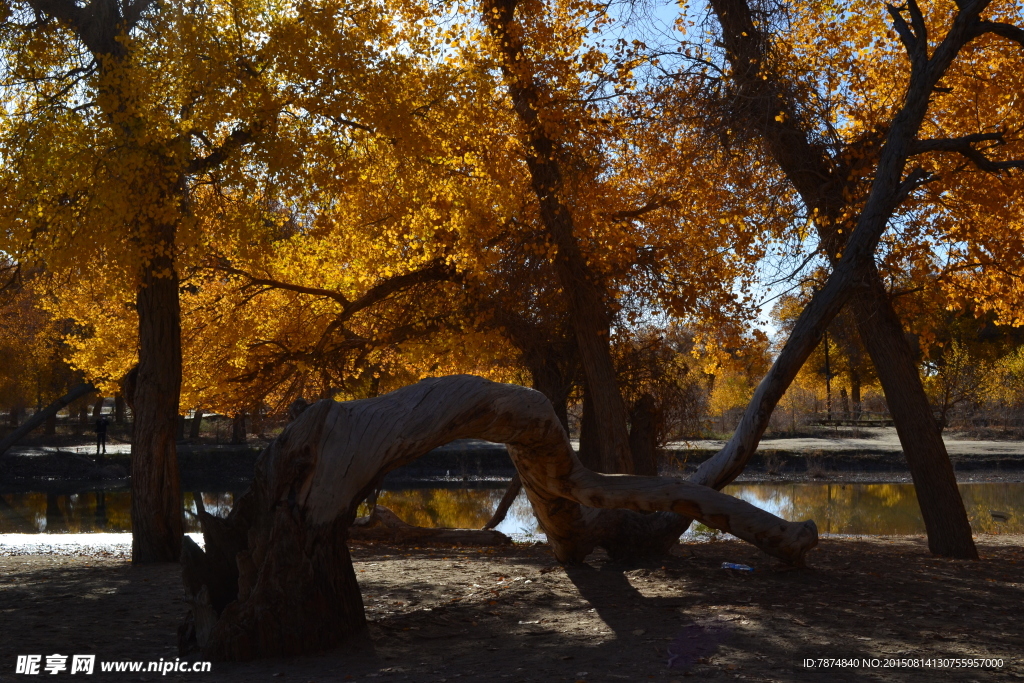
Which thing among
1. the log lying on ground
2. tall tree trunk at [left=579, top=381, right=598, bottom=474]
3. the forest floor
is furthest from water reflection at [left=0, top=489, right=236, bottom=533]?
the forest floor

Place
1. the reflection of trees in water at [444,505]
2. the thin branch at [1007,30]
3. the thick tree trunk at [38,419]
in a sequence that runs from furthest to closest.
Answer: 1. the thick tree trunk at [38,419]
2. the reflection of trees in water at [444,505]
3. the thin branch at [1007,30]

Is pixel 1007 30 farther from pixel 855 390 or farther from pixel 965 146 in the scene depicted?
pixel 855 390

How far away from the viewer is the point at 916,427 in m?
10.4

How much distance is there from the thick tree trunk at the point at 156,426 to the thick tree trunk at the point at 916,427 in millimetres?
8129

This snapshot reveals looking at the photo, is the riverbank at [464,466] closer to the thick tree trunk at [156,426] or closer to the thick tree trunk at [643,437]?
the thick tree trunk at [643,437]

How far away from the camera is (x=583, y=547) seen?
7629mm

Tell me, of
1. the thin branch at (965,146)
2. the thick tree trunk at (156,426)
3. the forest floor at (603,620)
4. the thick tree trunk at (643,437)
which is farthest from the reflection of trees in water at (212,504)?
the thin branch at (965,146)

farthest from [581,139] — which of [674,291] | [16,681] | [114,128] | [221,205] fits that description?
[16,681]

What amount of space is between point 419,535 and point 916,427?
6656 millimetres

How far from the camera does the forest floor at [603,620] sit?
4.39m

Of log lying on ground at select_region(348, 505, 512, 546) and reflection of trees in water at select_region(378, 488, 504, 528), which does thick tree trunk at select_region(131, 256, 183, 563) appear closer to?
log lying on ground at select_region(348, 505, 512, 546)

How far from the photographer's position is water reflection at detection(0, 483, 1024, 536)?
19.0m

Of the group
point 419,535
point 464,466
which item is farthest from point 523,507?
point 419,535

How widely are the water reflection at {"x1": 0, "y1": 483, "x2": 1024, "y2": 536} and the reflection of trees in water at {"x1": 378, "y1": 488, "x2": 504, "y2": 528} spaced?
0.02 m
